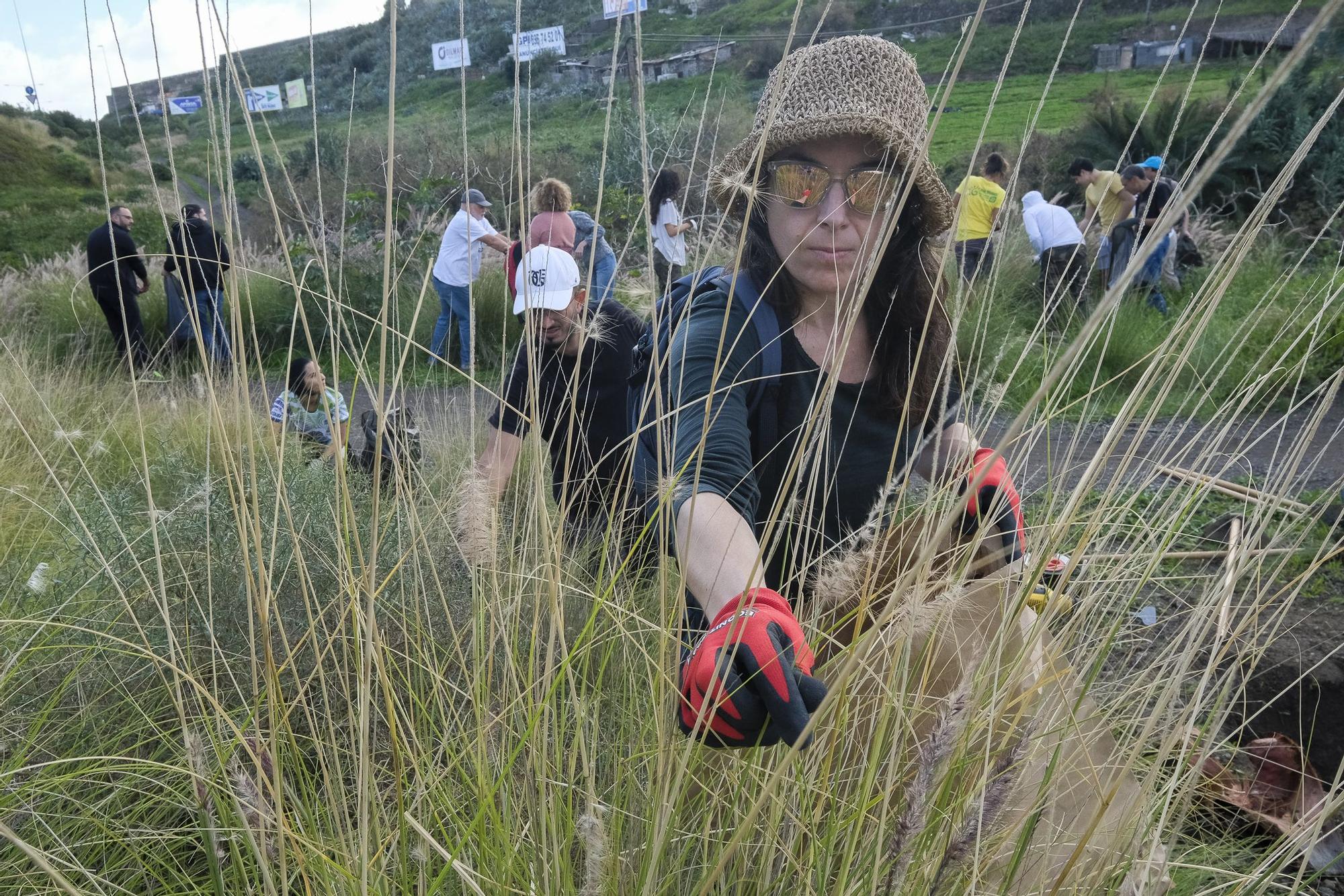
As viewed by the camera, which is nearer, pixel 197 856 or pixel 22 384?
pixel 197 856

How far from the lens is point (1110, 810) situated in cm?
133

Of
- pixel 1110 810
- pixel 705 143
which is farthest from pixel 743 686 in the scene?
pixel 705 143

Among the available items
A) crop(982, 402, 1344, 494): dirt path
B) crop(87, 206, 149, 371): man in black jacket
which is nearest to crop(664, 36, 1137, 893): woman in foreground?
crop(982, 402, 1344, 494): dirt path

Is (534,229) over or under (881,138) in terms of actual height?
under

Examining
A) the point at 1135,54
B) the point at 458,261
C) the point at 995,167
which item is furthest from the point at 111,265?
the point at 1135,54

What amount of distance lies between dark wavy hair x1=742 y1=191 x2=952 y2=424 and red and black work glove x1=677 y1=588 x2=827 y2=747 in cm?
87

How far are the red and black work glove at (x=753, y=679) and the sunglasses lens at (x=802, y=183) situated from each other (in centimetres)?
84

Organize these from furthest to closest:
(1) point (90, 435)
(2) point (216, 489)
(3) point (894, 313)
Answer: (1) point (90, 435), (2) point (216, 489), (3) point (894, 313)

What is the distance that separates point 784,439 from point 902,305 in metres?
0.48

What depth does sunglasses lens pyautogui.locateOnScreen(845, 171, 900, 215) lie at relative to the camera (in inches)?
63.6

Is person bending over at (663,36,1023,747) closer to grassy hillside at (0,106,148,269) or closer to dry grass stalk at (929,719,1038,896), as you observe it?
dry grass stalk at (929,719,1038,896)

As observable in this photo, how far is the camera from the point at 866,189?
1644 mm

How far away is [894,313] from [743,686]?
3.69 feet

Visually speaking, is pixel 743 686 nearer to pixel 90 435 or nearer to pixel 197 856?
pixel 197 856
